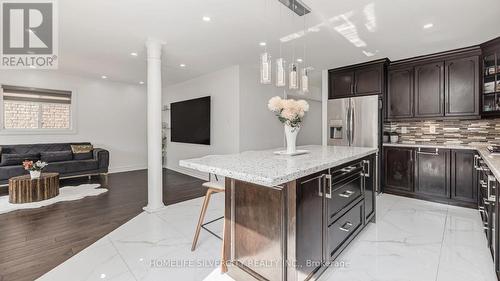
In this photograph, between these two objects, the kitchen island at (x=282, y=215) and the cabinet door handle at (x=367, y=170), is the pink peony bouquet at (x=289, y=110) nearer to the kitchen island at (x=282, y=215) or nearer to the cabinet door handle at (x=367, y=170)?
the kitchen island at (x=282, y=215)

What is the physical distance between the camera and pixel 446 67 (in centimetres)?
380

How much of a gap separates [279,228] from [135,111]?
6.62 metres

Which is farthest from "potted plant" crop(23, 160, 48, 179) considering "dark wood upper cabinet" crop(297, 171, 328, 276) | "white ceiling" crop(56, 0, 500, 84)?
"dark wood upper cabinet" crop(297, 171, 328, 276)

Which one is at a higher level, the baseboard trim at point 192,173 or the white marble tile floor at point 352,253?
the baseboard trim at point 192,173

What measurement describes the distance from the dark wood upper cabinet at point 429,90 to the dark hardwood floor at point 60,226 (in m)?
4.19

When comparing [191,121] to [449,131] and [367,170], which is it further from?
[449,131]

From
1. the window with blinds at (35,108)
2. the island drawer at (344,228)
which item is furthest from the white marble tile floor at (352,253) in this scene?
the window with blinds at (35,108)

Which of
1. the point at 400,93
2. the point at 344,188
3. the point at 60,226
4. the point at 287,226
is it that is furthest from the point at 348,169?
the point at 60,226

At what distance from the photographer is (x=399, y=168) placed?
4102 mm

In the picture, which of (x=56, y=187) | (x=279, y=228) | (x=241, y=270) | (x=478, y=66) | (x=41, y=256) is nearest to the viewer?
(x=279, y=228)

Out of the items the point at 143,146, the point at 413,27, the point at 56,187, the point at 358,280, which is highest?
the point at 413,27

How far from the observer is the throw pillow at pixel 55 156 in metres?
4.94

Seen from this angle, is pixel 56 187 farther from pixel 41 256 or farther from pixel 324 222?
pixel 324 222

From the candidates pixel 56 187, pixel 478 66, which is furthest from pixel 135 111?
pixel 478 66
